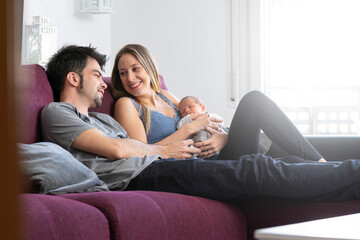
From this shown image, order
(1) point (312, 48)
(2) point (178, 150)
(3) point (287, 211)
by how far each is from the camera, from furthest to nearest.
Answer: (1) point (312, 48)
(2) point (178, 150)
(3) point (287, 211)

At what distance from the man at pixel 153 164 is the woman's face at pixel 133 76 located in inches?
11.0

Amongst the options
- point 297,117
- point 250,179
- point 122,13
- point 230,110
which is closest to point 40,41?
point 122,13

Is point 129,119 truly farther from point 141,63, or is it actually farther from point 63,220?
point 63,220

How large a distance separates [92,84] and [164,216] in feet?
3.15

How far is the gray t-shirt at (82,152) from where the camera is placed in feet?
6.47

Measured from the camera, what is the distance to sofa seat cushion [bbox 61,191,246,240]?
1.45 m

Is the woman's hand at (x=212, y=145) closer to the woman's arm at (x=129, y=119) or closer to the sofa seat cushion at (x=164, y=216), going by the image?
the woman's arm at (x=129, y=119)

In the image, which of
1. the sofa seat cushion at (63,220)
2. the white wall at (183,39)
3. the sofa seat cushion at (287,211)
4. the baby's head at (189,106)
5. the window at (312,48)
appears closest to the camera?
the sofa seat cushion at (63,220)

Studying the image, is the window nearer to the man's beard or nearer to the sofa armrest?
the sofa armrest

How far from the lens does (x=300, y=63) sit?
5395 millimetres

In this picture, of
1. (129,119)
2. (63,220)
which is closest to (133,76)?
(129,119)

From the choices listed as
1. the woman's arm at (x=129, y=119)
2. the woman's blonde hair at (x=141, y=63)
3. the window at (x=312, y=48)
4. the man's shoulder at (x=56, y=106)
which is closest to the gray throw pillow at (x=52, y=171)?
the man's shoulder at (x=56, y=106)

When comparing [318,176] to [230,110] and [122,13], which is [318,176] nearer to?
[230,110]

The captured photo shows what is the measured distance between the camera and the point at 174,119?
2.71 meters
